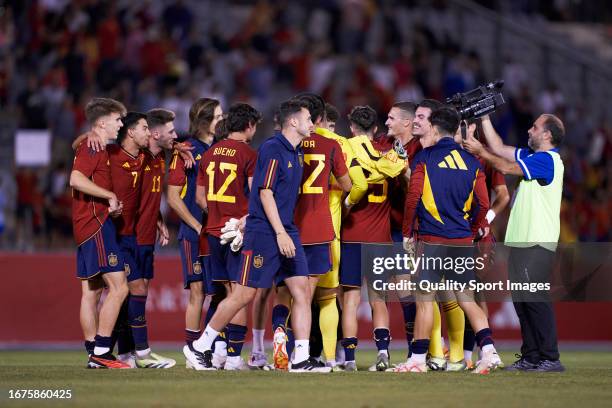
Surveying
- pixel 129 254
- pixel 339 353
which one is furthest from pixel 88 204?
pixel 339 353

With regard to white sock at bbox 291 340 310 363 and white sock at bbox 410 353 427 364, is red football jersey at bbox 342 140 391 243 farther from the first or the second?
white sock at bbox 291 340 310 363

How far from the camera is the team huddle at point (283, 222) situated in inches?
447

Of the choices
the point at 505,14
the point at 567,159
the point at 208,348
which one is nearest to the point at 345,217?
the point at 208,348

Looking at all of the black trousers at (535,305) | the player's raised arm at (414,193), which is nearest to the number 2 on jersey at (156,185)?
the player's raised arm at (414,193)

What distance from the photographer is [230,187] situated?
12.1 meters

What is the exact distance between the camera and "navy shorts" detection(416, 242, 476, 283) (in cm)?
1170

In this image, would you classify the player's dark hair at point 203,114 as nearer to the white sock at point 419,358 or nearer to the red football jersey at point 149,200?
the red football jersey at point 149,200

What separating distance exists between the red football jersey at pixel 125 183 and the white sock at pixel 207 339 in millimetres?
1672

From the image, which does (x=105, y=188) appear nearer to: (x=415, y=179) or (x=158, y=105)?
(x=415, y=179)

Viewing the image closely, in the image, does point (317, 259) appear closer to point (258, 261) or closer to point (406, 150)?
point (258, 261)

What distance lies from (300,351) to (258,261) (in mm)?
943

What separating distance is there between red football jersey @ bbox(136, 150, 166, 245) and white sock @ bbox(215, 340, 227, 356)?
1.32 metres

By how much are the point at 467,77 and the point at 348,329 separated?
13.3 meters

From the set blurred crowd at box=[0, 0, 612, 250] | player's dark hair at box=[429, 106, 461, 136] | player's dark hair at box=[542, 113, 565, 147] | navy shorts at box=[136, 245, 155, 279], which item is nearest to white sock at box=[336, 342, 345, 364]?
navy shorts at box=[136, 245, 155, 279]
